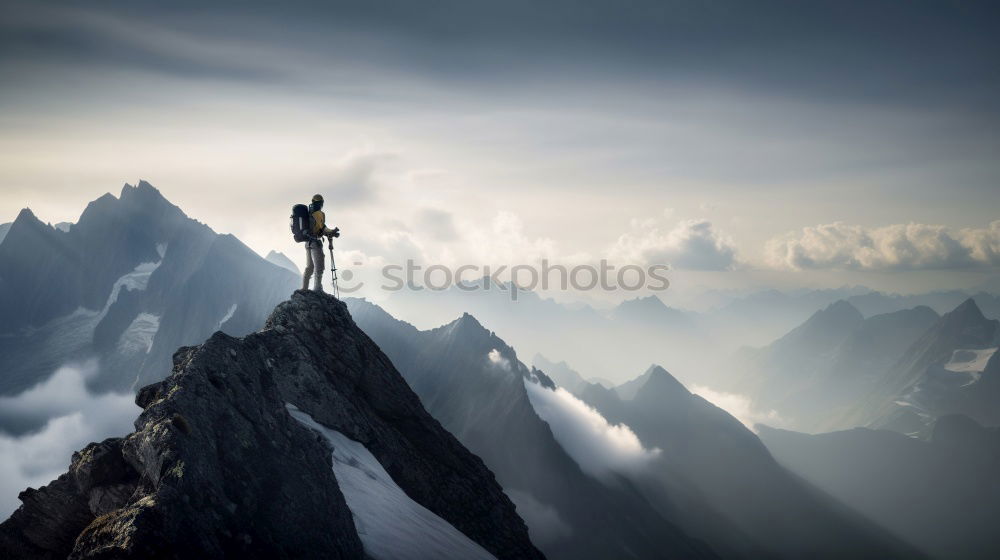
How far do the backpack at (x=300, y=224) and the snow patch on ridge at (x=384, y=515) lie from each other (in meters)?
9.57

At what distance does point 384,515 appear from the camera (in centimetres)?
2253

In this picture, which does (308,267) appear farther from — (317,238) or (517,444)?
(517,444)

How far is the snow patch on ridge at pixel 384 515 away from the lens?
67.6 ft

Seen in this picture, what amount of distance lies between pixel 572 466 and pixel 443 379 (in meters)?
47.1

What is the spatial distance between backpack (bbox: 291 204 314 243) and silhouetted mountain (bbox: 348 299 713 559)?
389ft

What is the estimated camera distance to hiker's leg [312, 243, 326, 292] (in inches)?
1228

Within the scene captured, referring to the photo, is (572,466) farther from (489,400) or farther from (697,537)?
(697,537)

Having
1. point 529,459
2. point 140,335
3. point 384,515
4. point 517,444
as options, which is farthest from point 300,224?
point 140,335

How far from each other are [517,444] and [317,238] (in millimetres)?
125353

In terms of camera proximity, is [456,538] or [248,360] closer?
[248,360]

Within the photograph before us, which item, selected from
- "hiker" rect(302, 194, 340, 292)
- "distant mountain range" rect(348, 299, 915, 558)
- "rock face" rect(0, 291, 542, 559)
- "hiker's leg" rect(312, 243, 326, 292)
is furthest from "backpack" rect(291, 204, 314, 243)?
"distant mountain range" rect(348, 299, 915, 558)

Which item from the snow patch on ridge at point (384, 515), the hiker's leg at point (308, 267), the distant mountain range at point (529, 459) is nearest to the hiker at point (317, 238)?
the hiker's leg at point (308, 267)

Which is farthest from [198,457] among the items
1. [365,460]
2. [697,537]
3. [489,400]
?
[697,537]

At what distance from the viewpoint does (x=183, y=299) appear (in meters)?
186
